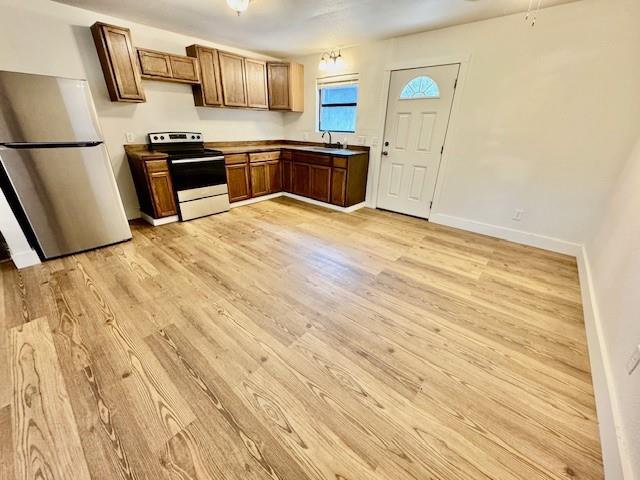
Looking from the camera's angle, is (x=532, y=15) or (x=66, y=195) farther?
(x=532, y=15)

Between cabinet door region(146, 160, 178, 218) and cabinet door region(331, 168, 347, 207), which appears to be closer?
cabinet door region(146, 160, 178, 218)

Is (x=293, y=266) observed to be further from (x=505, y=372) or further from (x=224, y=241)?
(x=505, y=372)

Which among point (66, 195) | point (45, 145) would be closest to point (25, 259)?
point (66, 195)

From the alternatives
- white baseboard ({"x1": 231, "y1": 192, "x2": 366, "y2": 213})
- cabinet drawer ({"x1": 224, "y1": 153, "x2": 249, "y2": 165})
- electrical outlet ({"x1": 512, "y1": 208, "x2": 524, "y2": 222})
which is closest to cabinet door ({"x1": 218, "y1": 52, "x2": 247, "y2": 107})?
cabinet drawer ({"x1": 224, "y1": 153, "x2": 249, "y2": 165})

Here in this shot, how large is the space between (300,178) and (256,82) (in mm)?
1676

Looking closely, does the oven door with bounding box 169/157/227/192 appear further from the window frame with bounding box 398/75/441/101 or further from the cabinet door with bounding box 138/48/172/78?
the window frame with bounding box 398/75/441/101

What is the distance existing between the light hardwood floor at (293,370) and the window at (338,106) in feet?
9.13

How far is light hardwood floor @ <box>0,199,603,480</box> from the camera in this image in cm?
108

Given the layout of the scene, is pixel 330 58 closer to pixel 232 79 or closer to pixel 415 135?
pixel 232 79

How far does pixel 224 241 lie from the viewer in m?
3.02

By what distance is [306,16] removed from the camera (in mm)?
2830

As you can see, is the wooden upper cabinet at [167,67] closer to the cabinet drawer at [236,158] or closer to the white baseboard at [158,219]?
the cabinet drawer at [236,158]

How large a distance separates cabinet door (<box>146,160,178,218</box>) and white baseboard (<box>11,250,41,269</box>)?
118cm

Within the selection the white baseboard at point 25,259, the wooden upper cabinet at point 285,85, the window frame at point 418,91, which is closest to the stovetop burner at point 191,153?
the wooden upper cabinet at point 285,85
